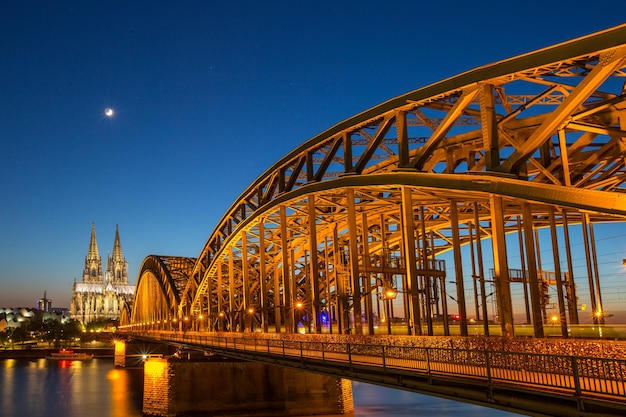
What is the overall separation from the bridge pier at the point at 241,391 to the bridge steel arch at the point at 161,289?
44329mm

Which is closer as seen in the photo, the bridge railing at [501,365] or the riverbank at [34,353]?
the bridge railing at [501,365]

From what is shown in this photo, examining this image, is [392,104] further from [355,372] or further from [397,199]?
[355,372]

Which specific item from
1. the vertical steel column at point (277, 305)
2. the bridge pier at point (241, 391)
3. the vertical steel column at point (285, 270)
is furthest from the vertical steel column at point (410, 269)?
the bridge pier at point (241, 391)

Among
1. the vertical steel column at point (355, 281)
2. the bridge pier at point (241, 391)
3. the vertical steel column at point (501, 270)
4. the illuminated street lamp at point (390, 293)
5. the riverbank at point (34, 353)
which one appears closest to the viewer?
the vertical steel column at point (501, 270)

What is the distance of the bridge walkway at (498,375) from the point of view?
1346 centimetres

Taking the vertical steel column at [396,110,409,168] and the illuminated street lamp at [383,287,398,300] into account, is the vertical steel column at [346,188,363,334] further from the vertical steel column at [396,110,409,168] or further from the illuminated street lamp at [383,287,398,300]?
the vertical steel column at [396,110,409,168]

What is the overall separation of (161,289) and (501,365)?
92.8 metres

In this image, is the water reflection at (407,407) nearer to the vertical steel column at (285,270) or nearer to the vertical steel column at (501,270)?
the vertical steel column at (285,270)

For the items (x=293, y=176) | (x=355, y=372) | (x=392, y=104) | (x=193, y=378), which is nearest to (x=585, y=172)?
(x=392, y=104)

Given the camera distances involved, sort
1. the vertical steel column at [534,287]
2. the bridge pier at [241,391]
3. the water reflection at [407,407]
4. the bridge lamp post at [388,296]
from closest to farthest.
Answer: the vertical steel column at [534,287], the bridge lamp post at [388,296], the bridge pier at [241,391], the water reflection at [407,407]

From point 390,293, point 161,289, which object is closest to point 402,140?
point 390,293

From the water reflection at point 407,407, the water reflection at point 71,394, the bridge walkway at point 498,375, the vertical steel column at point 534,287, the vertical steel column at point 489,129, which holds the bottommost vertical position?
the water reflection at point 407,407

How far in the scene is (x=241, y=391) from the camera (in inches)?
1854

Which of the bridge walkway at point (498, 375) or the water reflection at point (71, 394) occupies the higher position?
the bridge walkway at point (498, 375)
